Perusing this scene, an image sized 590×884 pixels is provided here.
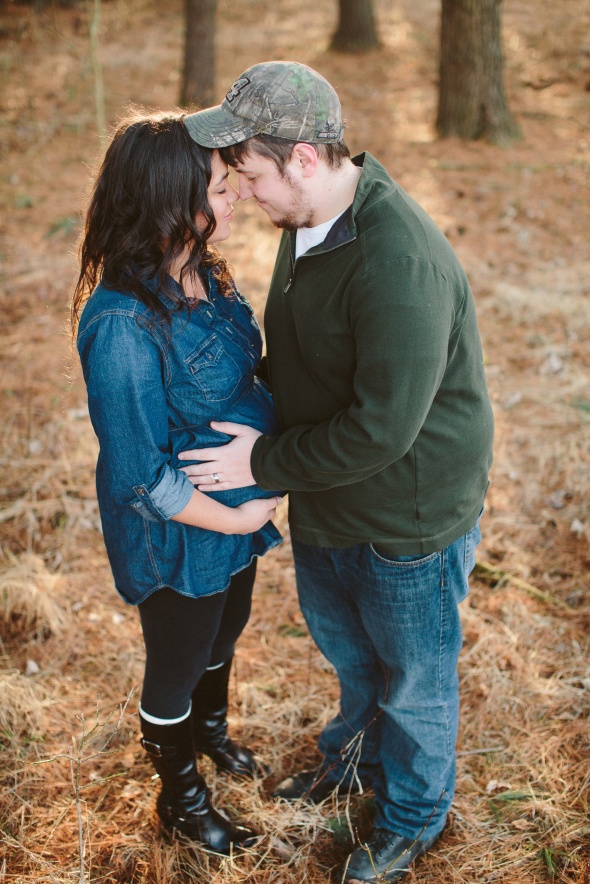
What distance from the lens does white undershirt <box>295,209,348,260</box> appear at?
5.85 feet

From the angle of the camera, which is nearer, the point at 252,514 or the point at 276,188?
the point at 276,188

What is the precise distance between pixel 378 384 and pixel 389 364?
59 millimetres

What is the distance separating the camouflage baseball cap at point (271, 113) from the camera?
171 centimetres

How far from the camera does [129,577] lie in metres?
1.97

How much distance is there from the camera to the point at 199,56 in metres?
8.85

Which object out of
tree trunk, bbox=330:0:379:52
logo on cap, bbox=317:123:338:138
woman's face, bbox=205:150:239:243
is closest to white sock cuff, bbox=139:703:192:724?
woman's face, bbox=205:150:239:243

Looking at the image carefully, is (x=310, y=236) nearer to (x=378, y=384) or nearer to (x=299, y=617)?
(x=378, y=384)

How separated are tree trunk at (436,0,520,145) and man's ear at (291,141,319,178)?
23.7 ft

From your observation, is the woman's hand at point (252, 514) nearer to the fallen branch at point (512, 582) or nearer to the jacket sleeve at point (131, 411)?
the jacket sleeve at point (131, 411)

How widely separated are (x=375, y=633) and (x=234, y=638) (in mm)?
555

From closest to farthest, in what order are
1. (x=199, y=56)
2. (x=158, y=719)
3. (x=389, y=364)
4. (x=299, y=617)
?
1. (x=389, y=364)
2. (x=158, y=719)
3. (x=299, y=617)
4. (x=199, y=56)

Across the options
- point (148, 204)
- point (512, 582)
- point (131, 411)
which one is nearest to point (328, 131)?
point (148, 204)

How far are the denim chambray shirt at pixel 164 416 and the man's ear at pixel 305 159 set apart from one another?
1.34 feet

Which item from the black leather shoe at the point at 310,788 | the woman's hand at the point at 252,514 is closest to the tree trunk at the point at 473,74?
the woman's hand at the point at 252,514
